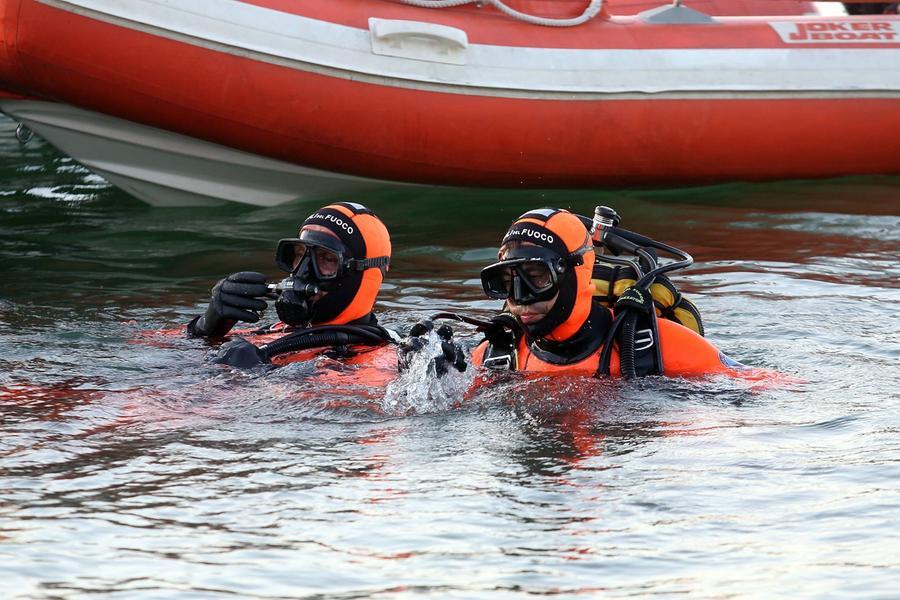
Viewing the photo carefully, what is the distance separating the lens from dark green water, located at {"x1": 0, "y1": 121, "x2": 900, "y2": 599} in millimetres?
3500

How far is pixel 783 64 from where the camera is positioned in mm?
9844

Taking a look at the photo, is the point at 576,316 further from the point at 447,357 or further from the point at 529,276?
the point at 447,357

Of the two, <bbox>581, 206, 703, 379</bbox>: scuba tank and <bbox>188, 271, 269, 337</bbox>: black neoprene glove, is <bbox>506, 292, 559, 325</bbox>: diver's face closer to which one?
<bbox>581, 206, 703, 379</bbox>: scuba tank

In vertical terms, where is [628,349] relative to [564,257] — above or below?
below

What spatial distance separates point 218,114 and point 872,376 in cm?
491

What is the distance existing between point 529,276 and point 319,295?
3.69 ft

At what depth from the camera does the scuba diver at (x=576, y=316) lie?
4.87 metres

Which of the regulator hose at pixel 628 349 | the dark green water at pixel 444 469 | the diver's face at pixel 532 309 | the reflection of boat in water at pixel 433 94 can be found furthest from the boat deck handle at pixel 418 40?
the regulator hose at pixel 628 349

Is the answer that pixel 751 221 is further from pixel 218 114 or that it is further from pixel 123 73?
pixel 123 73

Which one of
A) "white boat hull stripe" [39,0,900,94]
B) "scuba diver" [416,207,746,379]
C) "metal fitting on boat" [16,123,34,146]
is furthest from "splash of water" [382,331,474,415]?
"metal fitting on boat" [16,123,34,146]

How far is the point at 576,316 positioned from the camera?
500cm

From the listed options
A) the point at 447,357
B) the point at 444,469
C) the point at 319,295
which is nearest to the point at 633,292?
the point at 447,357

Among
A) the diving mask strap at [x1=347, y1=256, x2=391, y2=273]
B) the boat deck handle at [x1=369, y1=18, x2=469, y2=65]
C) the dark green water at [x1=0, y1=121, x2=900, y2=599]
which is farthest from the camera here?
the boat deck handle at [x1=369, y1=18, x2=469, y2=65]

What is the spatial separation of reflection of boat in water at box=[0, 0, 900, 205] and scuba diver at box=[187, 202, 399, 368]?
3212mm
